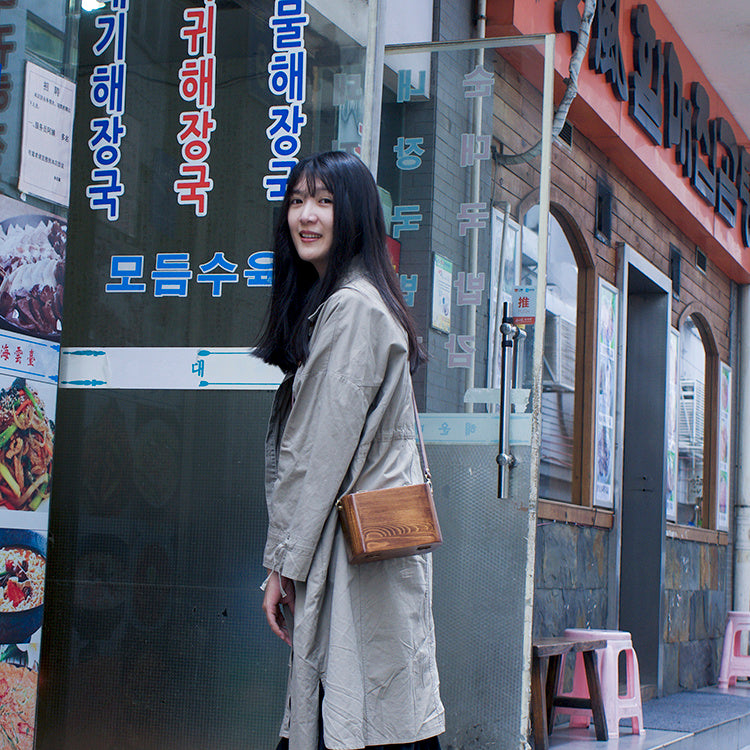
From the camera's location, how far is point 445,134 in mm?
4242

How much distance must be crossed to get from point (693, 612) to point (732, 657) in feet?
1.44

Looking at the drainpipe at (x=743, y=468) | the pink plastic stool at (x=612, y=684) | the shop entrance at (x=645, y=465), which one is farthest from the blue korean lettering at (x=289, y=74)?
the drainpipe at (x=743, y=468)

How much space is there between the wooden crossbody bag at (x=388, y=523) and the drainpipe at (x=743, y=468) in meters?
8.61

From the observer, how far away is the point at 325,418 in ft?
7.22

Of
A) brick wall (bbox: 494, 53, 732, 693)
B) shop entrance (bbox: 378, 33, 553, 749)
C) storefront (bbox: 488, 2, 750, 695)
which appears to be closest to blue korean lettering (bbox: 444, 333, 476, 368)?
shop entrance (bbox: 378, 33, 553, 749)

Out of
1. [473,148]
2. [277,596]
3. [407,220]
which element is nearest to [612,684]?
[407,220]

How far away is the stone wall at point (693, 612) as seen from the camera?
828 cm

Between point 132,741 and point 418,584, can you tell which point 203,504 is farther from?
point 418,584

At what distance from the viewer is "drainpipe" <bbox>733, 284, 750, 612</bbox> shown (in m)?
10.2

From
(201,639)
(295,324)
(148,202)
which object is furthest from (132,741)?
(295,324)

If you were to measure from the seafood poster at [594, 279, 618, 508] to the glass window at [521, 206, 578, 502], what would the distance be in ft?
0.75

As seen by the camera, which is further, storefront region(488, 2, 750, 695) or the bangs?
storefront region(488, 2, 750, 695)

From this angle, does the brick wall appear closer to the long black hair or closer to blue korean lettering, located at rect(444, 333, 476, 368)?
blue korean lettering, located at rect(444, 333, 476, 368)

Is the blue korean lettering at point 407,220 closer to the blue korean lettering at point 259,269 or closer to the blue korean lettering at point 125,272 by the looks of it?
the blue korean lettering at point 259,269
